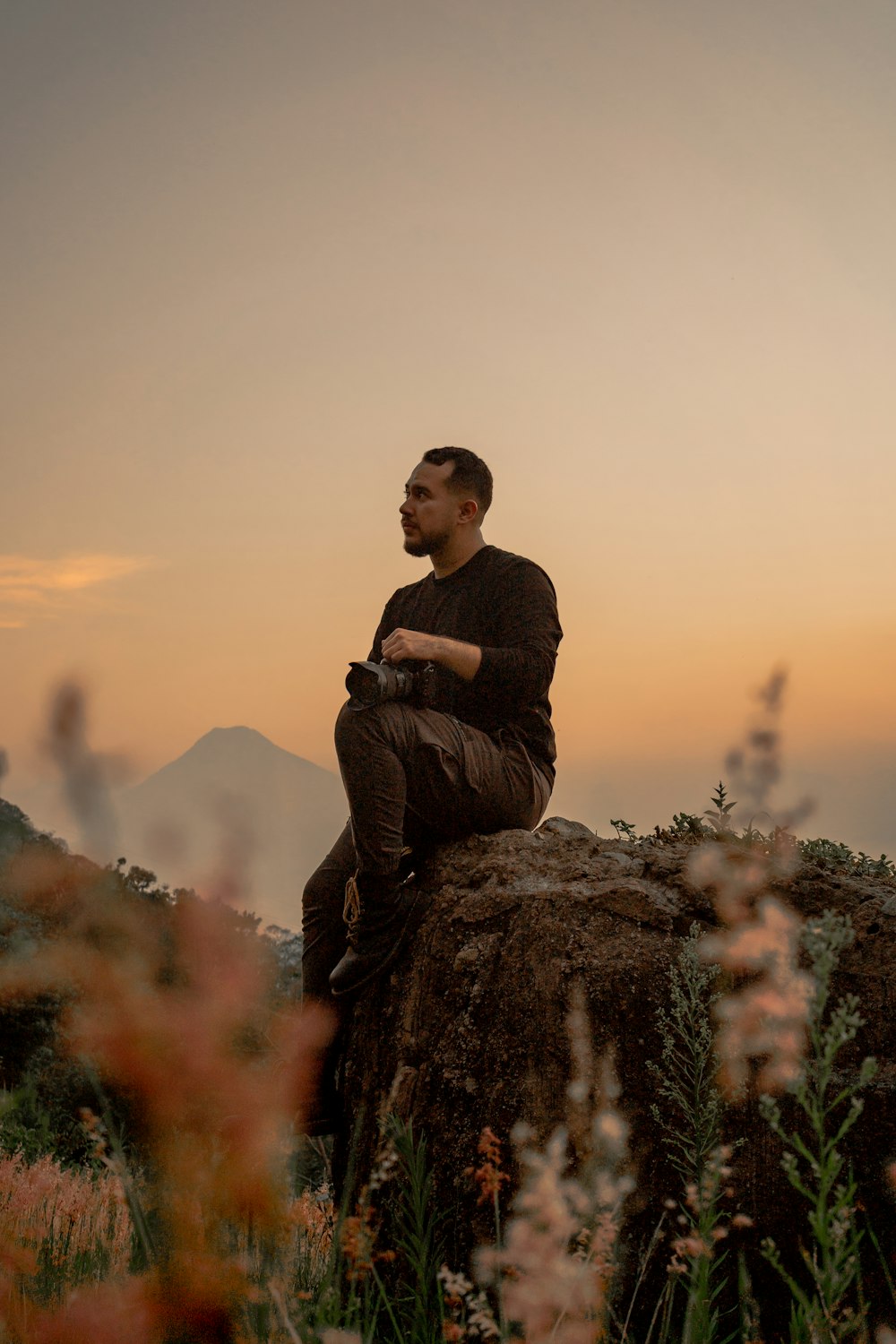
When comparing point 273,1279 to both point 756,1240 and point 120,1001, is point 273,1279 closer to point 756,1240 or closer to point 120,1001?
point 120,1001

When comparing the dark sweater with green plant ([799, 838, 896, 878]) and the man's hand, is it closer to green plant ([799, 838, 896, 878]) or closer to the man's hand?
the man's hand

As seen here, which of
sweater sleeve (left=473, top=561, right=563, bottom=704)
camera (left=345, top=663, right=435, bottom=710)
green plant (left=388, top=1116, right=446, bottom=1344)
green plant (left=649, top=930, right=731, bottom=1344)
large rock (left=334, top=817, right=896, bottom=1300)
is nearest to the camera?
green plant (left=649, top=930, right=731, bottom=1344)

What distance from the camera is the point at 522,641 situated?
14.9 ft

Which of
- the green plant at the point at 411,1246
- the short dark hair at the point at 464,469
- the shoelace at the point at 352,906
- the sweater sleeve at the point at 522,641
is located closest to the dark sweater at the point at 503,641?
the sweater sleeve at the point at 522,641

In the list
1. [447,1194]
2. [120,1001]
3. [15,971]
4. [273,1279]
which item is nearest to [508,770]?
[447,1194]

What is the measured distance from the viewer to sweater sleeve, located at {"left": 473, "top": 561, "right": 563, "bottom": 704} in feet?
14.6

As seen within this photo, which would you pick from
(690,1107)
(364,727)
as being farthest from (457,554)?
(690,1107)

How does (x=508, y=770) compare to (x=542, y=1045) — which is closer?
(x=542, y=1045)

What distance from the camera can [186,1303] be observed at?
1.44m

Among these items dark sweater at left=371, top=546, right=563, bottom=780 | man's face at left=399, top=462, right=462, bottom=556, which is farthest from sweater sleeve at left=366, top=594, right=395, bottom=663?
man's face at left=399, top=462, right=462, bottom=556

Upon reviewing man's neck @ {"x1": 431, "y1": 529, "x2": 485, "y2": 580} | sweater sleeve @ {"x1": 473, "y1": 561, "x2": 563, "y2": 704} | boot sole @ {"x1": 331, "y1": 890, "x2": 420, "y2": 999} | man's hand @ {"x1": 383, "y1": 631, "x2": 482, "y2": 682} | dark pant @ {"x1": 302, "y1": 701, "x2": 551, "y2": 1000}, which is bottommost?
boot sole @ {"x1": 331, "y1": 890, "x2": 420, "y2": 999}

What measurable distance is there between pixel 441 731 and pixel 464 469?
4.53ft

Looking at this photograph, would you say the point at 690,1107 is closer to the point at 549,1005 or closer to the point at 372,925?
the point at 549,1005

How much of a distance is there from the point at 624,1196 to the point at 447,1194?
0.64 meters
